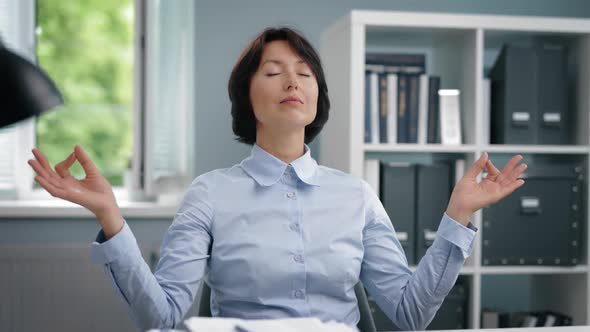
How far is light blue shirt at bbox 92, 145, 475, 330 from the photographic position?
4.28ft

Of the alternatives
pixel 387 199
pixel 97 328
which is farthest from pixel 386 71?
pixel 97 328

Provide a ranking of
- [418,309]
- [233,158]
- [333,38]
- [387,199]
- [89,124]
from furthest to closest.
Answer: [89,124] → [233,158] → [333,38] → [387,199] → [418,309]

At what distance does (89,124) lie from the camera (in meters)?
6.00

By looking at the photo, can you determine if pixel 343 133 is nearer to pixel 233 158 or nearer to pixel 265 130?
pixel 233 158

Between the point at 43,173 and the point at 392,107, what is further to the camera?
the point at 392,107

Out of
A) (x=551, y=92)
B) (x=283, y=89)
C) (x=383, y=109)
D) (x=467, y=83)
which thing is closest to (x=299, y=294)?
(x=283, y=89)

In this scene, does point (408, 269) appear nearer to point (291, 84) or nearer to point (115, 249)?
point (291, 84)

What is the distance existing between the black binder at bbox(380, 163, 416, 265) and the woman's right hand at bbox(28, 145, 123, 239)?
1.27 meters

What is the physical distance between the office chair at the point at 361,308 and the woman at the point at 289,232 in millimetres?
44

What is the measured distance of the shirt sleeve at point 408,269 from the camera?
1.26 meters

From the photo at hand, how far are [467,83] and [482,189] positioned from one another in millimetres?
1181

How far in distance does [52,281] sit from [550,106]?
203 cm

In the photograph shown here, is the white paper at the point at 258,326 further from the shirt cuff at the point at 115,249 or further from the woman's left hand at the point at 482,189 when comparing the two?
the woman's left hand at the point at 482,189

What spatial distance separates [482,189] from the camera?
4.16 feet
